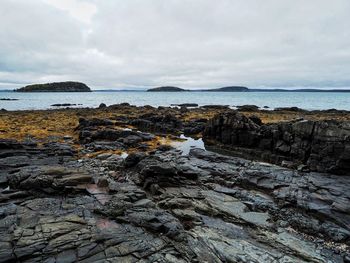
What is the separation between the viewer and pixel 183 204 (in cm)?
1770

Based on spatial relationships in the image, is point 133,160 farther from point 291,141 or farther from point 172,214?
point 291,141

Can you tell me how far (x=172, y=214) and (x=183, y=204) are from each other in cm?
133

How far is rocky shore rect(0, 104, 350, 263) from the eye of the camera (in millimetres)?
13016

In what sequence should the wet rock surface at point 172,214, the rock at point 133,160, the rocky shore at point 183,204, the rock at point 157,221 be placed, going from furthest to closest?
the rock at point 133,160
the rock at point 157,221
the rocky shore at point 183,204
the wet rock surface at point 172,214

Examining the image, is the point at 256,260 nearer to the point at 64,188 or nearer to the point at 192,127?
the point at 64,188

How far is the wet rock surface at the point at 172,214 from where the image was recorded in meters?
12.9

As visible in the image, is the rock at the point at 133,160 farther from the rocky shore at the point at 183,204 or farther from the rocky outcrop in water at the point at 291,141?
the rocky outcrop in water at the point at 291,141

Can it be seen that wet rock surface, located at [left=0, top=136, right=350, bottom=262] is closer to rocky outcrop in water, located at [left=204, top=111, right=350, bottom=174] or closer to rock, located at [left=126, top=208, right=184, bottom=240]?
rock, located at [left=126, top=208, right=184, bottom=240]

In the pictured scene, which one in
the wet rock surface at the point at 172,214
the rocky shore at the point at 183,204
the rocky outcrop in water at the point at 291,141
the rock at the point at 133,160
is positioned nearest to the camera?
the wet rock surface at the point at 172,214

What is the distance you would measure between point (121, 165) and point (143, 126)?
2756cm

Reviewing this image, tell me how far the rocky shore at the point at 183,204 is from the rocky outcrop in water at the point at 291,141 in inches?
4.7

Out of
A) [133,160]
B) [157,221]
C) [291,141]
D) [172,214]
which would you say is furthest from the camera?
[291,141]

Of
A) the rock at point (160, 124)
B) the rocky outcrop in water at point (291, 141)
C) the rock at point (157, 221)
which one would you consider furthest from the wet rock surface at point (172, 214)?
the rock at point (160, 124)

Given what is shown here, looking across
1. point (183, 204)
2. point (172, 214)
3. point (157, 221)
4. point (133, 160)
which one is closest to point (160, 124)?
point (133, 160)
